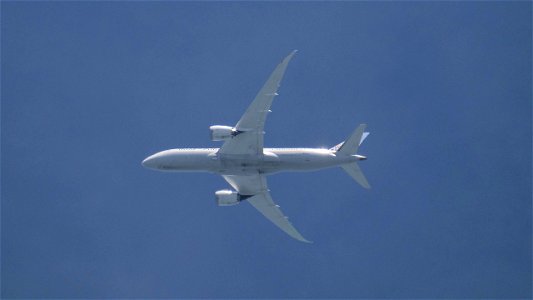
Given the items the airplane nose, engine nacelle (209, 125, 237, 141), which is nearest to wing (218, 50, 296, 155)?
engine nacelle (209, 125, 237, 141)

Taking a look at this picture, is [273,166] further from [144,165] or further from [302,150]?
[144,165]

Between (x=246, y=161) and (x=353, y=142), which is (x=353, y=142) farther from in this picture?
(x=246, y=161)

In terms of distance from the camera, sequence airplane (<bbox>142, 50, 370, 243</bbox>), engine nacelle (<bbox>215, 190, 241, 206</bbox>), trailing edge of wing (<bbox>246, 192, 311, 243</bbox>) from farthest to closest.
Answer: trailing edge of wing (<bbox>246, 192, 311, 243</bbox>) < engine nacelle (<bbox>215, 190, 241, 206</bbox>) < airplane (<bbox>142, 50, 370, 243</bbox>)

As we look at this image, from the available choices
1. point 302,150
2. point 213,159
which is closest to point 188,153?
point 213,159

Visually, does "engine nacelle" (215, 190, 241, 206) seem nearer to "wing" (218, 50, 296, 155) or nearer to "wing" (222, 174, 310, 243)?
"wing" (222, 174, 310, 243)

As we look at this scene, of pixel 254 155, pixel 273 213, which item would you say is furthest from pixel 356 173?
pixel 273 213
